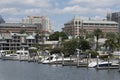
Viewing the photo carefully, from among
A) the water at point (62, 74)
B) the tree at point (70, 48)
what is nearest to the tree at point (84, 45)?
the tree at point (70, 48)

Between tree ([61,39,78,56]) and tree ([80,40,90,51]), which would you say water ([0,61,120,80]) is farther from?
tree ([80,40,90,51])

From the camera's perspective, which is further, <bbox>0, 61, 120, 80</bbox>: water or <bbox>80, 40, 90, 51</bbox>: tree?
<bbox>80, 40, 90, 51</bbox>: tree

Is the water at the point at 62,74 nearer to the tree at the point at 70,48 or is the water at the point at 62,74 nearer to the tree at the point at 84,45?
the tree at the point at 70,48

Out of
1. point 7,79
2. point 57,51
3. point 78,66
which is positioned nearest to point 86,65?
point 78,66

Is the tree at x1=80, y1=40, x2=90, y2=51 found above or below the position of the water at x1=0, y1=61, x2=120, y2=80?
above

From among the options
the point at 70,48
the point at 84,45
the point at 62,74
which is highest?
the point at 84,45

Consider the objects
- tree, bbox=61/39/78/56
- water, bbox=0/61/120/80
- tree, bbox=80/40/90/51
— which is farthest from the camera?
tree, bbox=80/40/90/51

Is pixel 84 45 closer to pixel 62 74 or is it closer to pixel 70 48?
pixel 70 48

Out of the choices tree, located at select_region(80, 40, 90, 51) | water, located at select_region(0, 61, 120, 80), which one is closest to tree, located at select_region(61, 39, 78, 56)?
tree, located at select_region(80, 40, 90, 51)

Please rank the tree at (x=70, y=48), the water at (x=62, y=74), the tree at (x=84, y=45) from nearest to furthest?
the water at (x=62, y=74), the tree at (x=70, y=48), the tree at (x=84, y=45)

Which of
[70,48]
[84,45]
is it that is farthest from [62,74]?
[84,45]

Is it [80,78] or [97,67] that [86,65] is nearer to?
[97,67]

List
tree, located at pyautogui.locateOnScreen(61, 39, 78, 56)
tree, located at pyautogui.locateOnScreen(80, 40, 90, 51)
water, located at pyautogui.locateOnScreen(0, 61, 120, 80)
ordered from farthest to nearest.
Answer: tree, located at pyautogui.locateOnScreen(80, 40, 90, 51) → tree, located at pyautogui.locateOnScreen(61, 39, 78, 56) → water, located at pyautogui.locateOnScreen(0, 61, 120, 80)

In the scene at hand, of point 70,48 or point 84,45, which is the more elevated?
point 84,45
